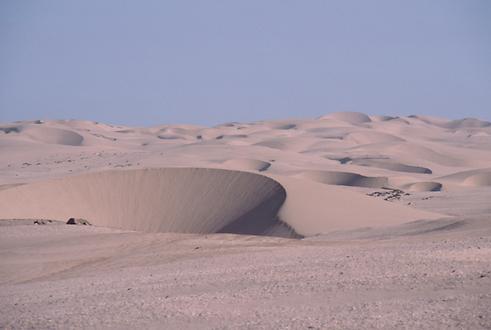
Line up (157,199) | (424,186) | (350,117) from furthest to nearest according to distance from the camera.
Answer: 1. (350,117)
2. (424,186)
3. (157,199)

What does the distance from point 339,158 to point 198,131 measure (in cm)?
4720

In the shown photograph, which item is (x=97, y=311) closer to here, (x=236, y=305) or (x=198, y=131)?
(x=236, y=305)

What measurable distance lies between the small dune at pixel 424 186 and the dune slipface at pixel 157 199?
65.9ft

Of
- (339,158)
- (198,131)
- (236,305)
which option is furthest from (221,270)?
(198,131)

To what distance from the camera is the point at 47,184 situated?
30.0 meters

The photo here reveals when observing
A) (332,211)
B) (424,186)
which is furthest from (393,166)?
(332,211)

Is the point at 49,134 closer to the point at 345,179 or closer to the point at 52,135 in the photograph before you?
the point at 52,135

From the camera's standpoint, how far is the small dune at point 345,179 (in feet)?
166

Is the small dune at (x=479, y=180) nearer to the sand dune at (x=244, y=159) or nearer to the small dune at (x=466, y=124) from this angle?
the sand dune at (x=244, y=159)

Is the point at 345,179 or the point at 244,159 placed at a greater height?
the point at 345,179

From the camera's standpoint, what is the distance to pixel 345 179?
53094 mm

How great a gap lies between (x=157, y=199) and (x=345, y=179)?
25379mm

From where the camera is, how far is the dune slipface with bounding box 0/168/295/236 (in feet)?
88.2

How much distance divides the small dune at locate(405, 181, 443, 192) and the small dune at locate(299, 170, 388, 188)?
165cm
